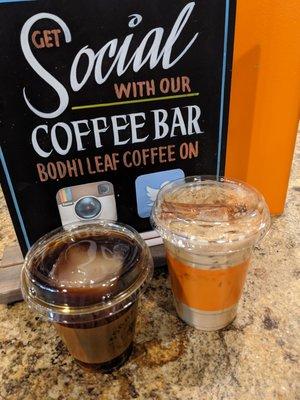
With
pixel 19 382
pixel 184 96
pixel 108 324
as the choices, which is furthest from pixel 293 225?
pixel 19 382

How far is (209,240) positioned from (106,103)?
0.28 meters

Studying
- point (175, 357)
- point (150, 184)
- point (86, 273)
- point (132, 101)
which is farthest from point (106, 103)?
point (175, 357)

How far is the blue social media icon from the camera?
2.35ft

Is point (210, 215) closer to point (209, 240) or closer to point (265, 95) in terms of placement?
point (209, 240)

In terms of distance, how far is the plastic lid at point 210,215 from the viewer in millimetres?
551

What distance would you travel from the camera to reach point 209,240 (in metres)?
0.54

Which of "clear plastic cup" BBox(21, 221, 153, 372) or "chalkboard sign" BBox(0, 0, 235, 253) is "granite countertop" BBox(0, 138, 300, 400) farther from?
"chalkboard sign" BBox(0, 0, 235, 253)

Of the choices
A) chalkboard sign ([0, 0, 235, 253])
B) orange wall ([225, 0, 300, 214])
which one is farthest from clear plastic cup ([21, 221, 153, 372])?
orange wall ([225, 0, 300, 214])

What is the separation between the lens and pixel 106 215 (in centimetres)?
73

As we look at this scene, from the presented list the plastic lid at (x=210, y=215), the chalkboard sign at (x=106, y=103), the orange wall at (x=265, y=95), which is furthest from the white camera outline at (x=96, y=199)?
the orange wall at (x=265, y=95)

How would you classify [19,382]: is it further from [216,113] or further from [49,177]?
[216,113]

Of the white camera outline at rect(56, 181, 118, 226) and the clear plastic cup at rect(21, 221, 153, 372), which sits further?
the white camera outline at rect(56, 181, 118, 226)

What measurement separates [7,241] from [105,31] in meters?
0.53

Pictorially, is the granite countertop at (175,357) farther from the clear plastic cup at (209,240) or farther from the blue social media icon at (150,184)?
the blue social media icon at (150,184)
